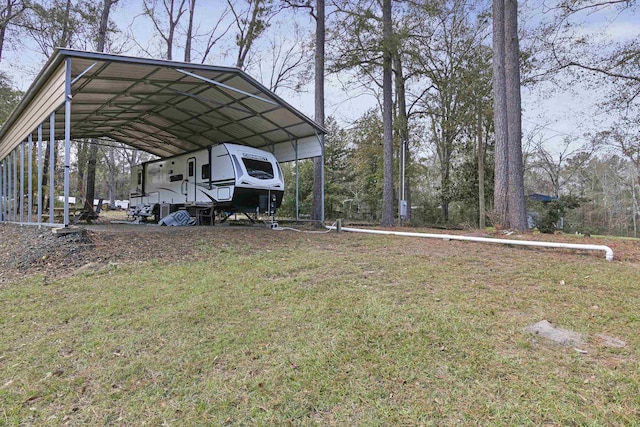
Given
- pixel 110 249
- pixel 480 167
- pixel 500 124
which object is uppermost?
pixel 500 124

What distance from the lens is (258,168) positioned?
1082 centimetres

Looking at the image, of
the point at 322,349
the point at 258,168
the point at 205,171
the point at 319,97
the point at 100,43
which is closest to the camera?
the point at 322,349

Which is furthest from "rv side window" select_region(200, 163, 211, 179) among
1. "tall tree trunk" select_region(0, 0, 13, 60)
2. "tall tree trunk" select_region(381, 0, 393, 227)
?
"tall tree trunk" select_region(0, 0, 13, 60)

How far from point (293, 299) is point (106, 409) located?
1.87 meters

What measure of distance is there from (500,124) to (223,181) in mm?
7652

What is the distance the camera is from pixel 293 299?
3.57 m

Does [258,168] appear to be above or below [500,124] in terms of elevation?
below

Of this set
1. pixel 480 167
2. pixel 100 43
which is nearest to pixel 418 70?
pixel 480 167

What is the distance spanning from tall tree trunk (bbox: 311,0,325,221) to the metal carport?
74 cm

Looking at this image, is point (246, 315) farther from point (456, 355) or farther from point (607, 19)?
point (607, 19)

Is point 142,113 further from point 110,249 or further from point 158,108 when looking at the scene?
point 110,249

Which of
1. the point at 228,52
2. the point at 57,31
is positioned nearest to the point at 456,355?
the point at 228,52

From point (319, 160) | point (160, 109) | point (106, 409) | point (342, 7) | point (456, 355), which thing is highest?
point (342, 7)

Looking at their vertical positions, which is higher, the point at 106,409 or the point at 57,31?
the point at 57,31
